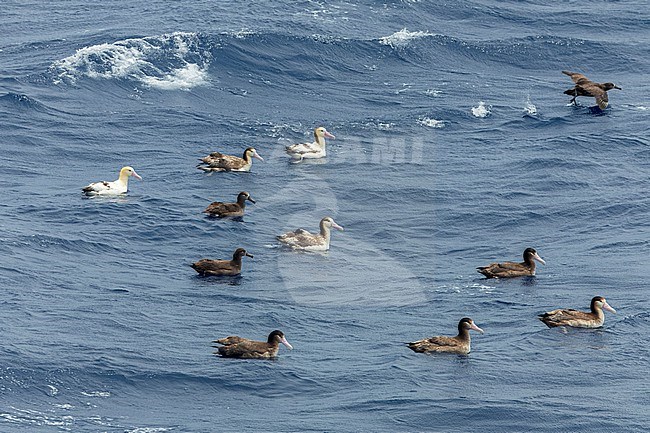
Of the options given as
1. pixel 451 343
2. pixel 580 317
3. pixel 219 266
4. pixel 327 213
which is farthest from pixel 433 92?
pixel 451 343

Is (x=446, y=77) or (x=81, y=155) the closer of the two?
(x=81, y=155)

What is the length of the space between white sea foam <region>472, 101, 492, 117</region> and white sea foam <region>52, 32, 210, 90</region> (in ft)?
36.9

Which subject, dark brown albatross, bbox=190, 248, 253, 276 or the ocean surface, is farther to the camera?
dark brown albatross, bbox=190, 248, 253, 276

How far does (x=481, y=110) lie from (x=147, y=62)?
13981 mm

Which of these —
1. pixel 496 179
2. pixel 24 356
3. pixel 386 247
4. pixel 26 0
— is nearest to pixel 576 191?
pixel 496 179

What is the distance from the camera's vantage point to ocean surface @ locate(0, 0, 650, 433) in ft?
117

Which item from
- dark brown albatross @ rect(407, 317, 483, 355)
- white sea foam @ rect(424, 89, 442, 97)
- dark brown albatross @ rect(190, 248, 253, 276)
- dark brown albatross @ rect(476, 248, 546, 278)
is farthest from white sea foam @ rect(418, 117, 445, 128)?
dark brown albatross @ rect(407, 317, 483, 355)

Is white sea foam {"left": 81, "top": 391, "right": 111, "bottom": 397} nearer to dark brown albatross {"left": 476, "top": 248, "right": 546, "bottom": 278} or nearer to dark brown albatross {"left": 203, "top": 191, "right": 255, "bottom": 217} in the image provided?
dark brown albatross {"left": 476, "top": 248, "right": 546, "bottom": 278}

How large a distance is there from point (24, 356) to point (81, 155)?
1863cm

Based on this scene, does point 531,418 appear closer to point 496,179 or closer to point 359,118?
point 496,179

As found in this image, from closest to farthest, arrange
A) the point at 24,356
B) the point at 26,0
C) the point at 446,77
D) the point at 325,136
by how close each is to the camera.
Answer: the point at 24,356, the point at 325,136, the point at 446,77, the point at 26,0

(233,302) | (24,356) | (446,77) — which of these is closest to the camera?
(24,356)

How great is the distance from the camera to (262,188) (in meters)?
Result: 52.3

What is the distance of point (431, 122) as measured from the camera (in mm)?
58781
